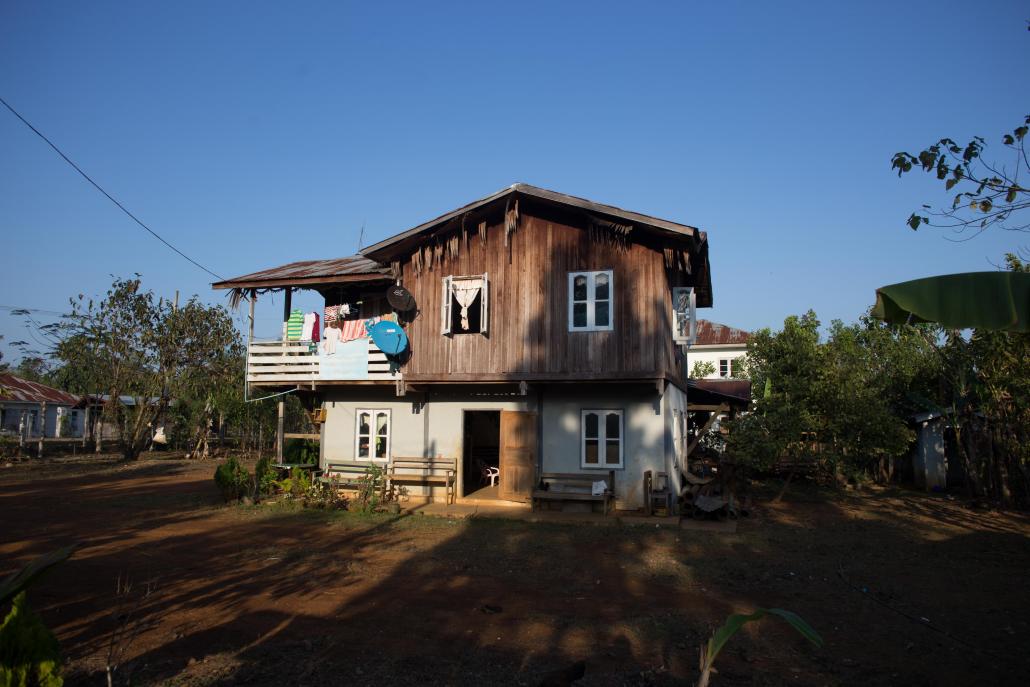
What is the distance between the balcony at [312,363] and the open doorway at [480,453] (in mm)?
3037

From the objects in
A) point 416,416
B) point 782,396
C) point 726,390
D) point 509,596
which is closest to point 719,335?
point 726,390

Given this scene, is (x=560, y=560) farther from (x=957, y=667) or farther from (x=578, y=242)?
(x=578, y=242)

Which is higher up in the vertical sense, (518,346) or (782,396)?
(518,346)

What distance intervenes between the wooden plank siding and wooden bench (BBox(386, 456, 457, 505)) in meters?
2.43

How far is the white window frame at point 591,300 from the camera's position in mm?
15945

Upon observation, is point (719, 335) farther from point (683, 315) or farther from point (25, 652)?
point (25, 652)

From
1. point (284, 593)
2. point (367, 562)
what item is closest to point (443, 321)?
point (367, 562)

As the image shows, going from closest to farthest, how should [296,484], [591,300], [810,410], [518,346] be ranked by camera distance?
[591,300]
[518,346]
[296,484]
[810,410]

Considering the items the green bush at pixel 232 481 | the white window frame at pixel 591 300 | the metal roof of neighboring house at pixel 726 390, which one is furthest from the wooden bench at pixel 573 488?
the metal roof of neighboring house at pixel 726 390

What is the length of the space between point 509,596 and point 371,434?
34.0 ft

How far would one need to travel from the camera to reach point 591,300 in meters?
16.2

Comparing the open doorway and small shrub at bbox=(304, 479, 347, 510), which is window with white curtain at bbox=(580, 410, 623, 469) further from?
small shrub at bbox=(304, 479, 347, 510)

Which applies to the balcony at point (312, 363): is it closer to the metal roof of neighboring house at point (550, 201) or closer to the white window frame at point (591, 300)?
the metal roof of neighboring house at point (550, 201)

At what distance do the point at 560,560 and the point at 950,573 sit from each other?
6.52 metres
